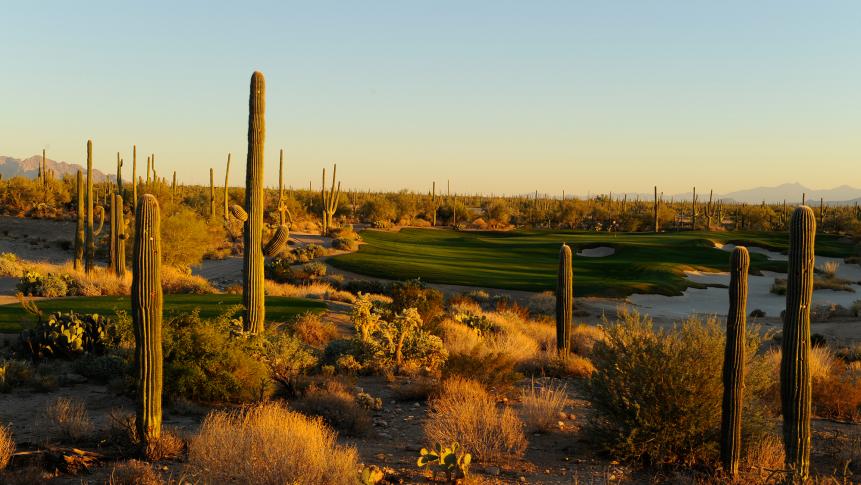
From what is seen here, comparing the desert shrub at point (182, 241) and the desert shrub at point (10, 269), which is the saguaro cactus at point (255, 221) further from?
the desert shrub at point (182, 241)

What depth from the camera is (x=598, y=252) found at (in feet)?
152

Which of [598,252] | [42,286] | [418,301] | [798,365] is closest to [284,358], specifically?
[418,301]

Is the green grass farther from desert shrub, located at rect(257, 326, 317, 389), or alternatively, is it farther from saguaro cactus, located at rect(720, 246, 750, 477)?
saguaro cactus, located at rect(720, 246, 750, 477)

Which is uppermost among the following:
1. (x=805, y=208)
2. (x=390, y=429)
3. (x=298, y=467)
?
(x=805, y=208)

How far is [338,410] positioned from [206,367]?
2396 mm

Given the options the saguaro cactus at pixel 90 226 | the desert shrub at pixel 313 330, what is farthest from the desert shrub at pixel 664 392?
the saguaro cactus at pixel 90 226

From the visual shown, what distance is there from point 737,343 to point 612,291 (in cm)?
2140

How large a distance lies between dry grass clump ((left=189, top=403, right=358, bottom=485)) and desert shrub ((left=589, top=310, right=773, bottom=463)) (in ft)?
11.5

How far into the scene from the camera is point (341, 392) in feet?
34.9

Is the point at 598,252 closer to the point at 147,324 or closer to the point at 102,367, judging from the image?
the point at 102,367

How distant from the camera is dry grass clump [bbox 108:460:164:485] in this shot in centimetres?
662

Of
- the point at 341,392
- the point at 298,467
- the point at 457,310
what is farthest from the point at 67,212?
the point at 298,467

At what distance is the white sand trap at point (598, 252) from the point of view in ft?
150

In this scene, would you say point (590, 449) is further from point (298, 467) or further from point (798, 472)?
point (298, 467)
